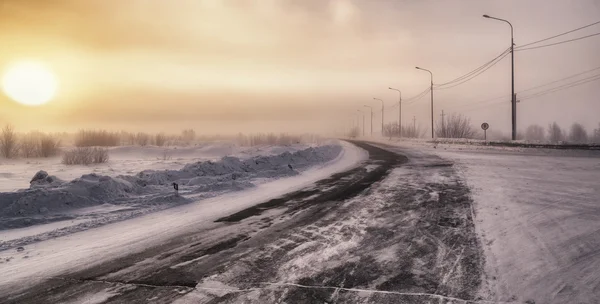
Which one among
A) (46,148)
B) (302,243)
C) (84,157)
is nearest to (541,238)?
(302,243)

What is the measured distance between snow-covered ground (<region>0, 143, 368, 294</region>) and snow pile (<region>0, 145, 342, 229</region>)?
1.39 metres

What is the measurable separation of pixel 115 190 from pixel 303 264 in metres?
7.29

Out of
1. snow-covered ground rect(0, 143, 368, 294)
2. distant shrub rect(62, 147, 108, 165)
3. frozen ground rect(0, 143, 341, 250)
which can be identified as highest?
distant shrub rect(62, 147, 108, 165)

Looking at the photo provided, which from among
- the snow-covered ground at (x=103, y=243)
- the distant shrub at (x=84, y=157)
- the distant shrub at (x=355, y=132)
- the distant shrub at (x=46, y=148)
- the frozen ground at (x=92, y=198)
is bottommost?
the snow-covered ground at (x=103, y=243)

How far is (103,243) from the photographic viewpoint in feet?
19.4

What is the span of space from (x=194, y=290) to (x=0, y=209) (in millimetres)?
6508

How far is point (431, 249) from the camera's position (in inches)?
202

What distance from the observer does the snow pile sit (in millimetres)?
7926

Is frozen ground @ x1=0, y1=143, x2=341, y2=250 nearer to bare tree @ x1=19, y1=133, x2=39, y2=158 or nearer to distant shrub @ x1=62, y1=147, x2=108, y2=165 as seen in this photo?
distant shrub @ x1=62, y1=147, x2=108, y2=165

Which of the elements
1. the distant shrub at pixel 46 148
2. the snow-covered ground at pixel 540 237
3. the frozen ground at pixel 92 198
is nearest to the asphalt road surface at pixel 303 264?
the snow-covered ground at pixel 540 237

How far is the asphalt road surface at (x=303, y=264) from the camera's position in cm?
374

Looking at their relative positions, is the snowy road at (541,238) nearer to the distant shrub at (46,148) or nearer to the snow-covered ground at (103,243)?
the snow-covered ground at (103,243)

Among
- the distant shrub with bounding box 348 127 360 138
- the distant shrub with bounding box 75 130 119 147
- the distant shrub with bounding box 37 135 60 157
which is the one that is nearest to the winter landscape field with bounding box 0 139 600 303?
the distant shrub with bounding box 37 135 60 157

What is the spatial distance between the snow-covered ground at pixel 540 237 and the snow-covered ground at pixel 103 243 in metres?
4.88
